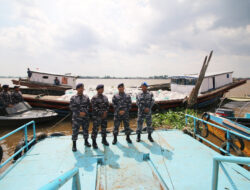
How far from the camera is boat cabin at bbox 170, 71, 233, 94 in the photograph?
543 inches

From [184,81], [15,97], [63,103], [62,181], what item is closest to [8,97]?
[15,97]

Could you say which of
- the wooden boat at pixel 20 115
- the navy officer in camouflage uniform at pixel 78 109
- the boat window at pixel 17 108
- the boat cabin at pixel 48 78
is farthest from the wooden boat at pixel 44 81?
the navy officer in camouflage uniform at pixel 78 109

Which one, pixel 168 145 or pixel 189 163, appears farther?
pixel 168 145

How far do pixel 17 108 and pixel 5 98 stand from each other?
1.11m

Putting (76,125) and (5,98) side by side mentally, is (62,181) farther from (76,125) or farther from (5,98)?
(5,98)

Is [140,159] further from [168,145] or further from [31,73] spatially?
[31,73]

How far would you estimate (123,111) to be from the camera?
402cm

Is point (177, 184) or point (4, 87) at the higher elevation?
point (4, 87)

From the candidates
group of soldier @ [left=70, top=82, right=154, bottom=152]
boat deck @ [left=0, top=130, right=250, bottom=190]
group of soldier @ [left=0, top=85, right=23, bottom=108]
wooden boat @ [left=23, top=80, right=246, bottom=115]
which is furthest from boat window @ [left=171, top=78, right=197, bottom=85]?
group of soldier @ [left=0, top=85, right=23, bottom=108]

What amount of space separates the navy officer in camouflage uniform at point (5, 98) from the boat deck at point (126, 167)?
4.55 meters

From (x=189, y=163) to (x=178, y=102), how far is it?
26.9 feet

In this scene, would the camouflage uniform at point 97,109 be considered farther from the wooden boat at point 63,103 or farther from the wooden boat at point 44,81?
the wooden boat at point 44,81

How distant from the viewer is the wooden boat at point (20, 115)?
24.2ft

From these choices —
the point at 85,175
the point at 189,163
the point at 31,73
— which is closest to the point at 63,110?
the point at 85,175
